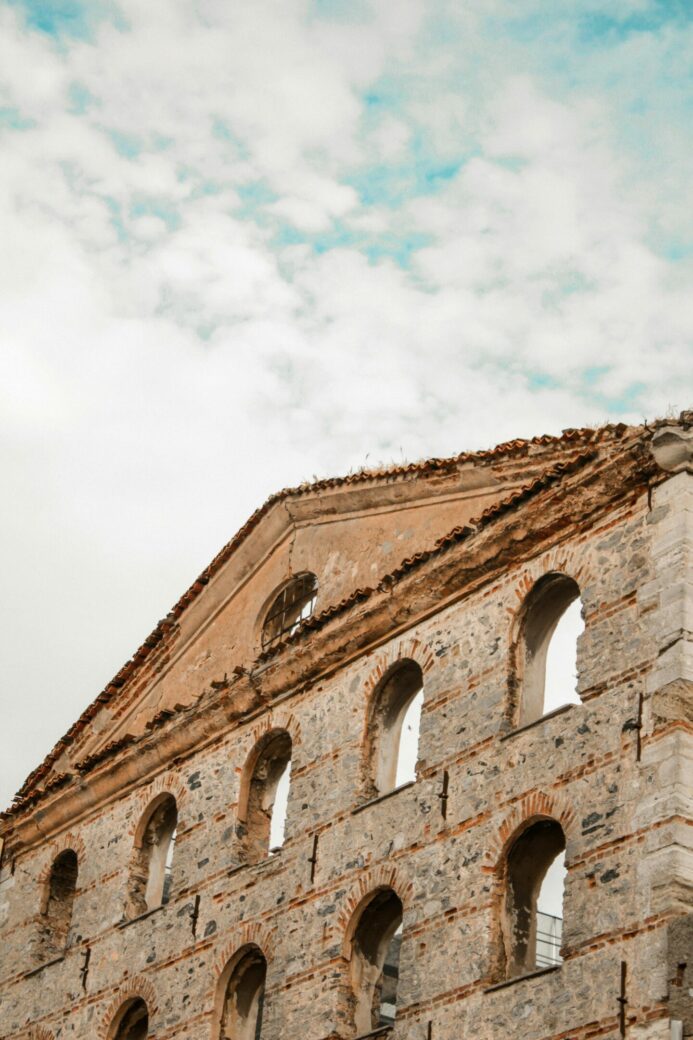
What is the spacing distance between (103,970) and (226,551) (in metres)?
5.58

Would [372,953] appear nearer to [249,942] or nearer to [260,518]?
[249,942]

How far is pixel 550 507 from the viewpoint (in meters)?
16.7

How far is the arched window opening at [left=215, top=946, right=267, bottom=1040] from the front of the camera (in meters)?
18.4

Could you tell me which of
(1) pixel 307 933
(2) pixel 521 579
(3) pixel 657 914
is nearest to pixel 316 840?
(1) pixel 307 933

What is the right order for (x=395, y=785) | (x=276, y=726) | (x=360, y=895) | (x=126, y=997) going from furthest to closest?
(x=126, y=997) < (x=276, y=726) < (x=395, y=785) < (x=360, y=895)

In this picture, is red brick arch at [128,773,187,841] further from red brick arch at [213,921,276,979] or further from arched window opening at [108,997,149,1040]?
red brick arch at [213,921,276,979]

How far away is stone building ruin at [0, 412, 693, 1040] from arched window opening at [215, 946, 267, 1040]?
0.03 metres

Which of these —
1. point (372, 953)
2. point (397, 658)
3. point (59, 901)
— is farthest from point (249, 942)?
point (59, 901)

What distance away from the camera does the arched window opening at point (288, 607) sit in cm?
2111

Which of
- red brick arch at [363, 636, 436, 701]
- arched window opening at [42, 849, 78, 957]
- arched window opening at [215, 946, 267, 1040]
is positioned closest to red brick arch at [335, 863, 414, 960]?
arched window opening at [215, 946, 267, 1040]

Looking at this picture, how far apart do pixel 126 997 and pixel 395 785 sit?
454 centimetres

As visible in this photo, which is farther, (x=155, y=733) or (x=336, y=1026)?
(x=155, y=733)

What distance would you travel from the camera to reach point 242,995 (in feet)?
60.9

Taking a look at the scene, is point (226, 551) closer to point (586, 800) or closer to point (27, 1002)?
point (27, 1002)
